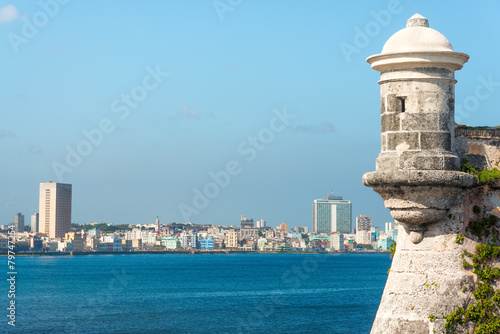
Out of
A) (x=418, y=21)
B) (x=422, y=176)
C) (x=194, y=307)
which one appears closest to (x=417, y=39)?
(x=418, y=21)

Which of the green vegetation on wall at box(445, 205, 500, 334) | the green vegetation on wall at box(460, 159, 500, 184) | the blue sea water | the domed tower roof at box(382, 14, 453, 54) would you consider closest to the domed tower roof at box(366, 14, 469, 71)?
the domed tower roof at box(382, 14, 453, 54)

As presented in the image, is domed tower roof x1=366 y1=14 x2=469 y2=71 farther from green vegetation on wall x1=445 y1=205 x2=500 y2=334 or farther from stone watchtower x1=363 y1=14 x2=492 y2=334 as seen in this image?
green vegetation on wall x1=445 y1=205 x2=500 y2=334

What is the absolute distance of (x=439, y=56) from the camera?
28.8 ft

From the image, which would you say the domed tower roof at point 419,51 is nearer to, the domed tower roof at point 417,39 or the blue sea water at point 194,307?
the domed tower roof at point 417,39

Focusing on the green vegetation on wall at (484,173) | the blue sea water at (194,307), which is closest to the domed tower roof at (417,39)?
the green vegetation on wall at (484,173)

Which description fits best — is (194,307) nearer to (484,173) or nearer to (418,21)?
(484,173)

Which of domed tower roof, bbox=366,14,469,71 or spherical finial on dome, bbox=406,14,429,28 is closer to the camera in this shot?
domed tower roof, bbox=366,14,469,71

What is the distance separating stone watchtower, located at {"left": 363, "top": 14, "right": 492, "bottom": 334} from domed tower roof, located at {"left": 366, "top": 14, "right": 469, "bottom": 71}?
1 cm

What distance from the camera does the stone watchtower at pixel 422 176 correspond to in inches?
342

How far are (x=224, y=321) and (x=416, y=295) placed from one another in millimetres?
52351

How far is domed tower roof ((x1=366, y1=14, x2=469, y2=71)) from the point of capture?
877 cm

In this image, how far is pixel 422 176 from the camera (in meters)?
8.64

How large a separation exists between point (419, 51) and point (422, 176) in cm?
143

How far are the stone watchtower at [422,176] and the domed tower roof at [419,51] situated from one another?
0.01m
